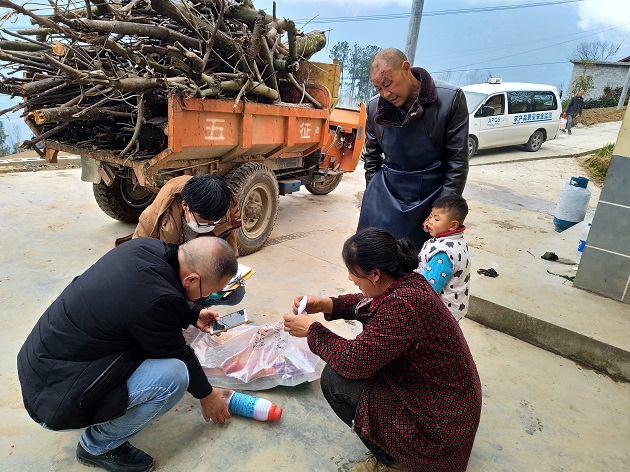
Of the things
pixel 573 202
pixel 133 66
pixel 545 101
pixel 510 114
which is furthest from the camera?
pixel 545 101

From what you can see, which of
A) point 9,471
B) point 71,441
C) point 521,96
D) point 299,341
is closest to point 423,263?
point 299,341

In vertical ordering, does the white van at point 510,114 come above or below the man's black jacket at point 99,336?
above

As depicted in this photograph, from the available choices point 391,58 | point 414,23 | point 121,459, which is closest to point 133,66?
point 391,58

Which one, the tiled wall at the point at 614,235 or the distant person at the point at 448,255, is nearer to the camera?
the distant person at the point at 448,255

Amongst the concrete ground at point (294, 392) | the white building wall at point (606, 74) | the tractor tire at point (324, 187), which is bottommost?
the concrete ground at point (294, 392)

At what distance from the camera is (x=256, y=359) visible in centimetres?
253

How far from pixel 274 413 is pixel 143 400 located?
2.24 feet

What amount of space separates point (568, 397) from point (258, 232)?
318 cm

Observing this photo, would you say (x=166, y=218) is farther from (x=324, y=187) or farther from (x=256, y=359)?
(x=324, y=187)

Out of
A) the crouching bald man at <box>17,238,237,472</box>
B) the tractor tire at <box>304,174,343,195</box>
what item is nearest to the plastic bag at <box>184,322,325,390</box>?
the crouching bald man at <box>17,238,237,472</box>

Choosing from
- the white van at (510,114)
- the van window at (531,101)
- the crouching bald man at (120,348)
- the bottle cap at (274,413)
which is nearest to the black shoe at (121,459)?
the crouching bald man at (120,348)

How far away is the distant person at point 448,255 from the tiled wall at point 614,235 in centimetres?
177

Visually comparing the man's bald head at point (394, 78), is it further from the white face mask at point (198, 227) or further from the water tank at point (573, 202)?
the water tank at point (573, 202)

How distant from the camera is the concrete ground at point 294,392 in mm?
2041
